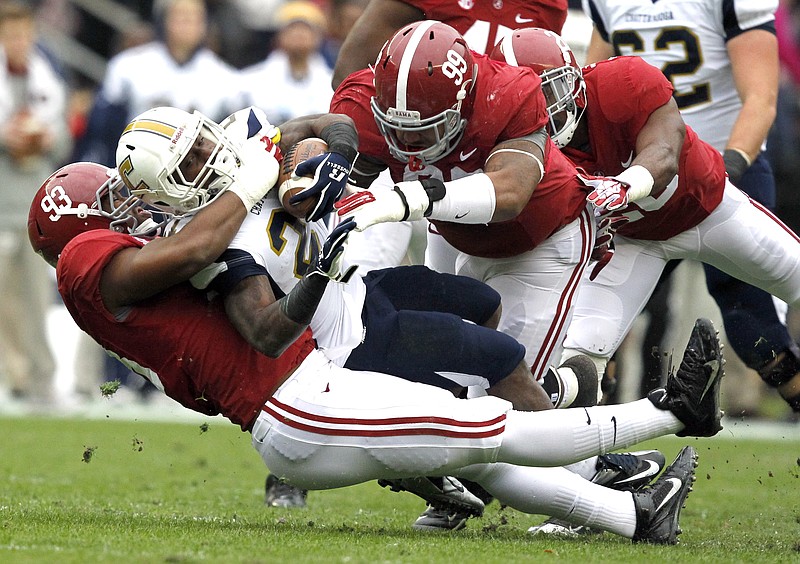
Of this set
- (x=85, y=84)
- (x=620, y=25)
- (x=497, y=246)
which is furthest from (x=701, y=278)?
(x=85, y=84)

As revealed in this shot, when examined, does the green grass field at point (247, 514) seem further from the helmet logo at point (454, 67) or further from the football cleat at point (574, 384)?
the helmet logo at point (454, 67)

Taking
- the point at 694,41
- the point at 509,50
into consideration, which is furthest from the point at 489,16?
the point at 694,41

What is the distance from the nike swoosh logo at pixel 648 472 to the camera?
4703 mm

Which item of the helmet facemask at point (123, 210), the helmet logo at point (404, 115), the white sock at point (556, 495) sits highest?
the helmet logo at point (404, 115)

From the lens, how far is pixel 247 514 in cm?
484

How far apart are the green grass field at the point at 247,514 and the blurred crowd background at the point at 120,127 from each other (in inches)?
53.9

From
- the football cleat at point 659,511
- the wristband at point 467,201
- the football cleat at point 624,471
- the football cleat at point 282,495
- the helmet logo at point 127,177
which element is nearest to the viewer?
the helmet logo at point 127,177

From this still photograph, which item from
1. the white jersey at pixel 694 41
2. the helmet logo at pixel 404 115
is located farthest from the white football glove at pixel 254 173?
the white jersey at pixel 694 41

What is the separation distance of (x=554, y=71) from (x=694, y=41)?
1375 millimetres

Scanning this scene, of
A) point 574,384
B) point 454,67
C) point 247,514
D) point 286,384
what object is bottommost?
point 247,514

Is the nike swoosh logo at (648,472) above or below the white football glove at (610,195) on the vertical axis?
below

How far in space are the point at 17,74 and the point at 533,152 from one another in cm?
562

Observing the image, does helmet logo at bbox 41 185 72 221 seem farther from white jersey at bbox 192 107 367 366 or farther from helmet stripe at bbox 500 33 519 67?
helmet stripe at bbox 500 33 519 67

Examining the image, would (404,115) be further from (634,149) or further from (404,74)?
(634,149)
